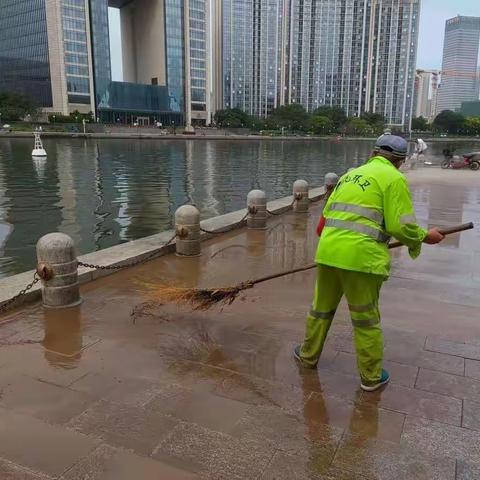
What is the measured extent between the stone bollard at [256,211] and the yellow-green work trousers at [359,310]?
6113mm

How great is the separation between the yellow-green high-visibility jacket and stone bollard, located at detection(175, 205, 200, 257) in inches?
170

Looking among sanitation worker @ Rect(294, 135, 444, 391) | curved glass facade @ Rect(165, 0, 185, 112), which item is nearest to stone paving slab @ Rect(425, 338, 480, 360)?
sanitation worker @ Rect(294, 135, 444, 391)

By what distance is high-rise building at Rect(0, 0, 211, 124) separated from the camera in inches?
3701

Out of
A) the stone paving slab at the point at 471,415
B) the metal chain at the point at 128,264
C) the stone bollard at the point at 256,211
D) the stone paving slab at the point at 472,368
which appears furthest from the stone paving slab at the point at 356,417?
the stone bollard at the point at 256,211

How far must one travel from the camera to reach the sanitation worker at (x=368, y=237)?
132 inches

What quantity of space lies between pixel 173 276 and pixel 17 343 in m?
2.51

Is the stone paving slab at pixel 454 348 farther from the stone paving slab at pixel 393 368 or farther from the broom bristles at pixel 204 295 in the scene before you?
the broom bristles at pixel 204 295

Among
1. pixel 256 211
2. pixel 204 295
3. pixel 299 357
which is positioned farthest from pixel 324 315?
pixel 256 211

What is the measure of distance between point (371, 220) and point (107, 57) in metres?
109

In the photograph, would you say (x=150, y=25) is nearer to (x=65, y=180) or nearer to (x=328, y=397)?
(x=65, y=180)

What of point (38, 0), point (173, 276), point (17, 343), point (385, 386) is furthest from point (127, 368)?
point (38, 0)

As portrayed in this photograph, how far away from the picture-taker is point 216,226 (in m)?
9.36

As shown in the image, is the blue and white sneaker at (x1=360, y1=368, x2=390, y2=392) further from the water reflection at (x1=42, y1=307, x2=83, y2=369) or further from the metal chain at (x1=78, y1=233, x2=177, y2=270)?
the metal chain at (x1=78, y1=233, x2=177, y2=270)

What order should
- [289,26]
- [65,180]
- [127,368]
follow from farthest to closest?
[289,26] < [65,180] < [127,368]
